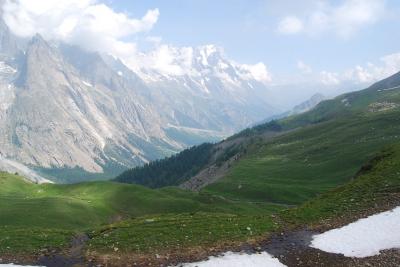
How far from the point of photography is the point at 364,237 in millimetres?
36656

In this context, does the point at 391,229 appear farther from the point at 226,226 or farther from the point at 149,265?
the point at 149,265

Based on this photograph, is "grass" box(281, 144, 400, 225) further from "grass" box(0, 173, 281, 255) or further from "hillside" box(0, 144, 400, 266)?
"grass" box(0, 173, 281, 255)

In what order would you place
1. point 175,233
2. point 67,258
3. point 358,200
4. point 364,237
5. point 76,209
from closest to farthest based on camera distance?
point 67,258, point 364,237, point 175,233, point 358,200, point 76,209

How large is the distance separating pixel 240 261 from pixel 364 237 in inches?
397

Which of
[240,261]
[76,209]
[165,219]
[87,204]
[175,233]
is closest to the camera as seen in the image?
[240,261]

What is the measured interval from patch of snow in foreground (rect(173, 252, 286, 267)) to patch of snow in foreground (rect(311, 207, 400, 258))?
4192 millimetres

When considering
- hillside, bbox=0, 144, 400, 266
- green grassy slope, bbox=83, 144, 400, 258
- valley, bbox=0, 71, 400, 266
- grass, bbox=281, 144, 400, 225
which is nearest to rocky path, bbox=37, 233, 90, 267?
valley, bbox=0, 71, 400, 266

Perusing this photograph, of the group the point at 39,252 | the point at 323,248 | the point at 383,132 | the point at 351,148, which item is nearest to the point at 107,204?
the point at 39,252

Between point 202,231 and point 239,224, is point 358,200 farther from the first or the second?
point 202,231

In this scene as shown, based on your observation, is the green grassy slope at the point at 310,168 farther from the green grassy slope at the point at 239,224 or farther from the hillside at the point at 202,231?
the green grassy slope at the point at 239,224

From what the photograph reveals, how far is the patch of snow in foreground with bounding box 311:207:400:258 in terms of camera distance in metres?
35.0

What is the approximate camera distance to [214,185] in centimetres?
16262

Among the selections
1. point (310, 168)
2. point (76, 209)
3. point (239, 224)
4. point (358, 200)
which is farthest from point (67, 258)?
point (310, 168)

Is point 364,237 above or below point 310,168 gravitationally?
below
